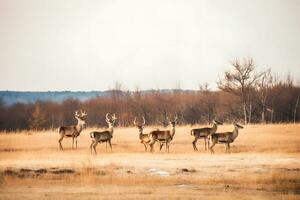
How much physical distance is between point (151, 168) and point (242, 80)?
284cm

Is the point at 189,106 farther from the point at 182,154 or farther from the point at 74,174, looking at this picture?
the point at 74,174

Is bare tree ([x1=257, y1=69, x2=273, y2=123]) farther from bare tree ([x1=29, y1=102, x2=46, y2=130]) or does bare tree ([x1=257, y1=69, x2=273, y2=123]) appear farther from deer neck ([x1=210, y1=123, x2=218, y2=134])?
bare tree ([x1=29, y1=102, x2=46, y2=130])

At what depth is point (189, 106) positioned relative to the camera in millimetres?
12336

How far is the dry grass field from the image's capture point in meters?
9.84

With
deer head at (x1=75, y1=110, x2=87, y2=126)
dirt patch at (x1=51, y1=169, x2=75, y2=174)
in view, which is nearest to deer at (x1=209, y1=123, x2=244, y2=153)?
deer head at (x1=75, y1=110, x2=87, y2=126)

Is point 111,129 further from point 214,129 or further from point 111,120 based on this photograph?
point 214,129

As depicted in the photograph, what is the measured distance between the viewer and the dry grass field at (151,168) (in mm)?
9836

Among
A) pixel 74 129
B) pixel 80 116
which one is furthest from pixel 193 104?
pixel 74 129

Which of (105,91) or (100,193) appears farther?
(105,91)

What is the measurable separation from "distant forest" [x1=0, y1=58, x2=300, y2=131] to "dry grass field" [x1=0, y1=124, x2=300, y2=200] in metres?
0.32

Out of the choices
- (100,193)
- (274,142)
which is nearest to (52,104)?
(100,193)

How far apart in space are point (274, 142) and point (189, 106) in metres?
2.08

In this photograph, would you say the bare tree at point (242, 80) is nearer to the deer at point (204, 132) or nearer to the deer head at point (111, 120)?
the deer at point (204, 132)

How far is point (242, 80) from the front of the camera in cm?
1173
